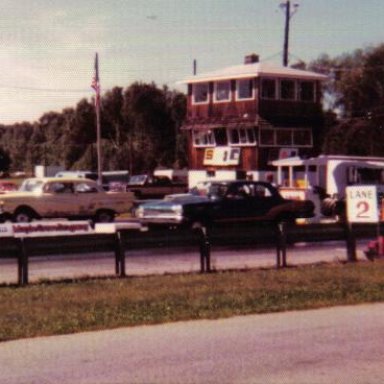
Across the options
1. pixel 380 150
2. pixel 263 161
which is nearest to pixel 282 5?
pixel 263 161

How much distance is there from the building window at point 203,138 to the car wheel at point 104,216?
87.0 feet

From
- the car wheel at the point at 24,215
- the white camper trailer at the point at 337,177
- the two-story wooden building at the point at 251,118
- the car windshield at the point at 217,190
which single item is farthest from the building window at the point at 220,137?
the car windshield at the point at 217,190

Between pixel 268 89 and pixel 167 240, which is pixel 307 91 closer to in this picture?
pixel 268 89

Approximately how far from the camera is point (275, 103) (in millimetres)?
54438

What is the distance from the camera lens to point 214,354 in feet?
27.0

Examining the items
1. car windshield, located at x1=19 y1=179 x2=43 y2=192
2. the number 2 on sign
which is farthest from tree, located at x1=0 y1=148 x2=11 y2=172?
the number 2 on sign

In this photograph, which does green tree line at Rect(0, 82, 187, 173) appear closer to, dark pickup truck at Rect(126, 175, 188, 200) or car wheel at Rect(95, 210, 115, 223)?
dark pickup truck at Rect(126, 175, 188, 200)

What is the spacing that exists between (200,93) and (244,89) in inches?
183

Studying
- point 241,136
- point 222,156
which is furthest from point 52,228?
point 222,156

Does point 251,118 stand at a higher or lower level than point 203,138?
higher

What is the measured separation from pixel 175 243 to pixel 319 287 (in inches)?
148

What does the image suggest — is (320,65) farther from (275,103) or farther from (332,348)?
(332,348)

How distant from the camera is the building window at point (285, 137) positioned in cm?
5394

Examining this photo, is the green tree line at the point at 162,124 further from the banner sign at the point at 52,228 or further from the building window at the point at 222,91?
the banner sign at the point at 52,228
